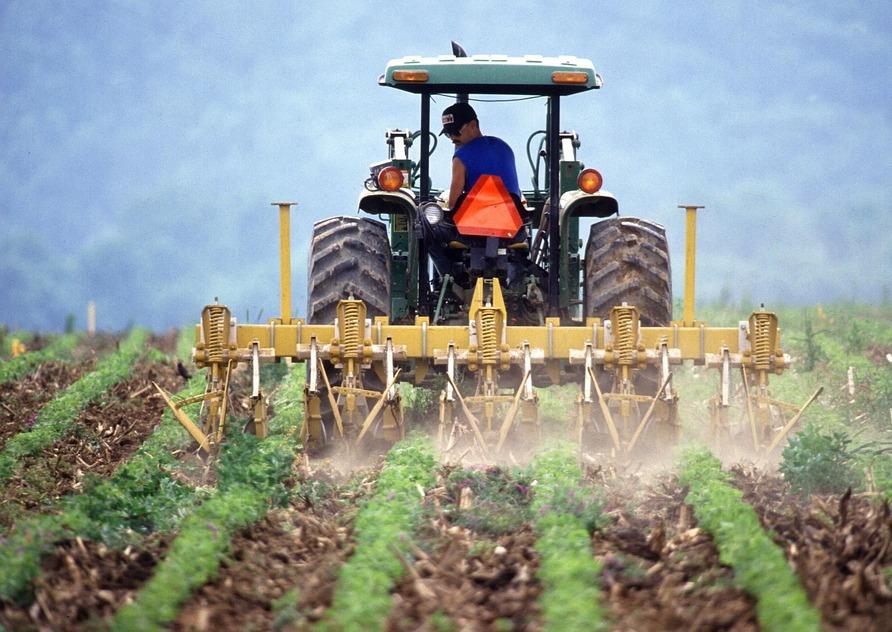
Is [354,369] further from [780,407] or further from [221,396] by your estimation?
[780,407]

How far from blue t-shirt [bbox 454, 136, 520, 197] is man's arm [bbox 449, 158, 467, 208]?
27mm

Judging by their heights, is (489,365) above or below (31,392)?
above

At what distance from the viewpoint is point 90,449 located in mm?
11125

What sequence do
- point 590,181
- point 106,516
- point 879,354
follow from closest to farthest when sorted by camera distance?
point 106,516, point 590,181, point 879,354

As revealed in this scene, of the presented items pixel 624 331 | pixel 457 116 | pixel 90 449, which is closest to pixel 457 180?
pixel 457 116

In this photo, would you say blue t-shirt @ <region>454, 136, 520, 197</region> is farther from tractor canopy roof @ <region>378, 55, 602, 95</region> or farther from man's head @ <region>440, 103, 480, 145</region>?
tractor canopy roof @ <region>378, 55, 602, 95</region>

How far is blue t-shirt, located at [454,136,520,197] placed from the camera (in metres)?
10.7

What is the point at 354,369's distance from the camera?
998cm

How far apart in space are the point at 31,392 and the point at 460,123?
6463mm

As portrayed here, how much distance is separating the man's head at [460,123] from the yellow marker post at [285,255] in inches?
49.9

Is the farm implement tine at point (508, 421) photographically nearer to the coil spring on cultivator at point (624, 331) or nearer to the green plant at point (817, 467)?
the coil spring on cultivator at point (624, 331)

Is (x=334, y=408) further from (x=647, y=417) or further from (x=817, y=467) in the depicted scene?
(x=817, y=467)

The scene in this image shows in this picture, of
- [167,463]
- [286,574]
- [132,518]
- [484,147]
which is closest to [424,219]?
[484,147]

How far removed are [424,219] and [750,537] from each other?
453 cm
